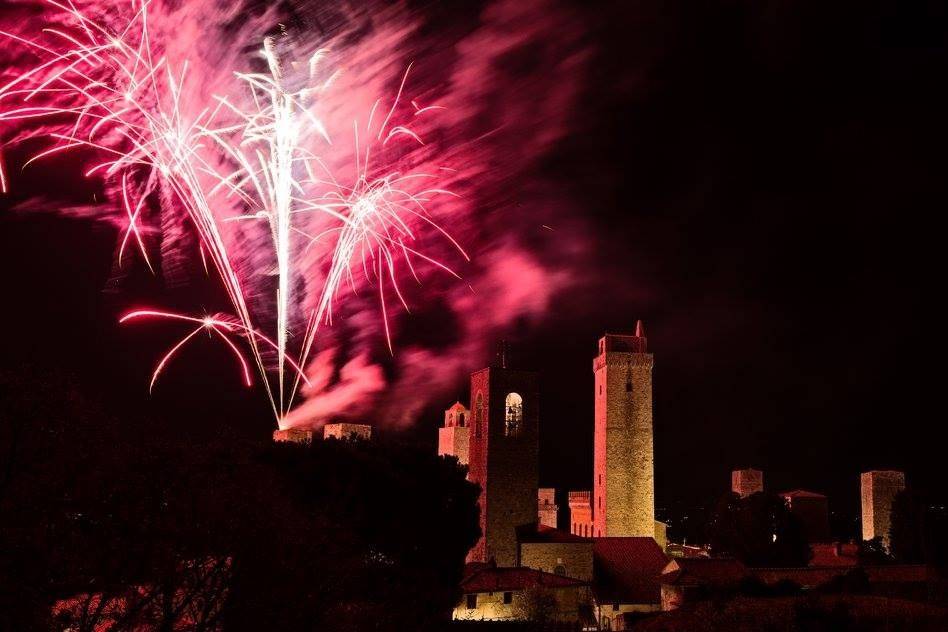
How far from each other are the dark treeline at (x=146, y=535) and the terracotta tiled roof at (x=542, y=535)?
13.4 metres

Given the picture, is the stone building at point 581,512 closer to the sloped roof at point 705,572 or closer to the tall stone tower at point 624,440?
the tall stone tower at point 624,440

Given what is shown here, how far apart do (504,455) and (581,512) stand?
589 inches

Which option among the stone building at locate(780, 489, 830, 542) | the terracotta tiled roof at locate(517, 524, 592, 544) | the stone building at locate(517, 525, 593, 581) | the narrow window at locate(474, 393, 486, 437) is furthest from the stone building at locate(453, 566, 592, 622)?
the stone building at locate(780, 489, 830, 542)

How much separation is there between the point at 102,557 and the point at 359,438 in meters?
14.9

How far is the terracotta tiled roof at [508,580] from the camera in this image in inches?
1073

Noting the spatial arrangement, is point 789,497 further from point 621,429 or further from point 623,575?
point 623,575

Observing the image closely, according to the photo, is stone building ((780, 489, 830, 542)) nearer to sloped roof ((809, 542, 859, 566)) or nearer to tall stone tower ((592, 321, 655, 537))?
sloped roof ((809, 542, 859, 566))

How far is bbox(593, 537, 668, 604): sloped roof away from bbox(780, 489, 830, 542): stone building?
16.2 m

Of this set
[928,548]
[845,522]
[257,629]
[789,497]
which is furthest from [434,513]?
[845,522]

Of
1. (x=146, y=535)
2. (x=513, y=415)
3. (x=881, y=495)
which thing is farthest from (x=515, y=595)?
(x=881, y=495)

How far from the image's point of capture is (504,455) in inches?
1356

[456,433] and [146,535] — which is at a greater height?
[456,433]

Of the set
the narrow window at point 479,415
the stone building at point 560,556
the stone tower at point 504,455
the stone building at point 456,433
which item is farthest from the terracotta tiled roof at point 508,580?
the stone building at point 456,433

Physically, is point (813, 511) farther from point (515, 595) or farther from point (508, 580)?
point (515, 595)
